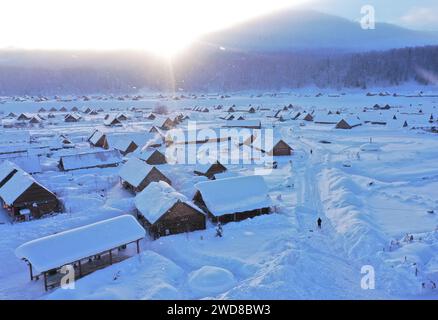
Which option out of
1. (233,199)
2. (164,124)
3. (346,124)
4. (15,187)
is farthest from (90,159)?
(346,124)

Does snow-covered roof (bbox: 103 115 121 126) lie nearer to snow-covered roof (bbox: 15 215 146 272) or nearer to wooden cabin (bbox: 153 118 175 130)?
wooden cabin (bbox: 153 118 175 130)

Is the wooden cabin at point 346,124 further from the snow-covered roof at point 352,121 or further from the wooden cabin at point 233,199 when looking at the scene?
the wooden cabin at point 233,199

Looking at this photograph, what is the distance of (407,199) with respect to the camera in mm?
24391

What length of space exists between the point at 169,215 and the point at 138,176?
8087 mm

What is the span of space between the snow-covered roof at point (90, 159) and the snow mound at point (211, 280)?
22.0m

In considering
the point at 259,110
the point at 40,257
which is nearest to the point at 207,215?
the point at 40,257

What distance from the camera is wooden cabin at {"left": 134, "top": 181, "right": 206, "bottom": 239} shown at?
20516 millimetres

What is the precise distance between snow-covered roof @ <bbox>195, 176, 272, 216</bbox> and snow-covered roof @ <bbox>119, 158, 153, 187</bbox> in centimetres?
566


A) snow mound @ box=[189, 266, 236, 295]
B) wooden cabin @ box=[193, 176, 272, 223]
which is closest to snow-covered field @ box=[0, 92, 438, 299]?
snow mound @ box=[189, 266, 236, 295]

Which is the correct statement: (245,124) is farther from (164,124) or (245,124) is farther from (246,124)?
(164,124)

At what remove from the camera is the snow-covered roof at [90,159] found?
34.3m

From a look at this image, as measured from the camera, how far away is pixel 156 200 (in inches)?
854
